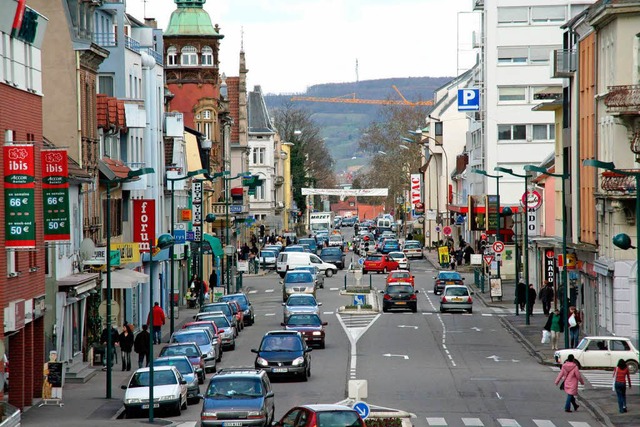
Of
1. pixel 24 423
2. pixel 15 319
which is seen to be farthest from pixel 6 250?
pixel 24 423

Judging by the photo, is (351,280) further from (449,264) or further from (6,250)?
(6,250)

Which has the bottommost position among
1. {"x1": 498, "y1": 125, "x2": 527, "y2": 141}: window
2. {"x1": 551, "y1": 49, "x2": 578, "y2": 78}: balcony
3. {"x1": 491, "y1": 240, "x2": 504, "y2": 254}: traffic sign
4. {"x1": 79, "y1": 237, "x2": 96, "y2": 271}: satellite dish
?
{"x1": 491, "y1": 240, "x2": 504, "y2": 254}: traffic sign

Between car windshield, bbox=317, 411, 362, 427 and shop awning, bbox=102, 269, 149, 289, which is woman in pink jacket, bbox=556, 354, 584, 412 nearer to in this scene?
car windshield, bbox=317, 411, 362, 427

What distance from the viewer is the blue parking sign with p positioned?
98.0 metres

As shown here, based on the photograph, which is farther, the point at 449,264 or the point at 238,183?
the point at 238,183

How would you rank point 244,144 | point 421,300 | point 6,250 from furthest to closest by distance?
point 244,144
point 421,300
point 6,250

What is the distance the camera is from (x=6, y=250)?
1236 inches

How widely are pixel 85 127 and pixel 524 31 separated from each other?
168ft

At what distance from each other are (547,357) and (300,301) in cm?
1422

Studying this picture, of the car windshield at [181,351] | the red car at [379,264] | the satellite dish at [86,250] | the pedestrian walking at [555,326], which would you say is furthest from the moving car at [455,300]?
the red car at [379,264]

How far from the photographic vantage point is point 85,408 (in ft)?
113

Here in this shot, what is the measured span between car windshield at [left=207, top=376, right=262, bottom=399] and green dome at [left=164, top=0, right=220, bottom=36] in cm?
6805

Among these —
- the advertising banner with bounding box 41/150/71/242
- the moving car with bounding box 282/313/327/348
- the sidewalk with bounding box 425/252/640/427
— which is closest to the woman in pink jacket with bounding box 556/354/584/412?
the sidewalk with bounding box 425/252/640/427

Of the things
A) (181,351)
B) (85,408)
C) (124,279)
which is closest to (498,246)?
(124,279)
